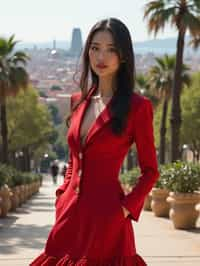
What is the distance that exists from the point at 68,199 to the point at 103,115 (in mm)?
431

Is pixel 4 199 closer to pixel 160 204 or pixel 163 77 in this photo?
pixel 160 204

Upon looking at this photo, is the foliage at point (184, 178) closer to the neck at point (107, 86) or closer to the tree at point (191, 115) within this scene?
the neck at point (107, 86)

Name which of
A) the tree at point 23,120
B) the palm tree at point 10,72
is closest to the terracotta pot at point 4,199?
the palm tree at point 10,72

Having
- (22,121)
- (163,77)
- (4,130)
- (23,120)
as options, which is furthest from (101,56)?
(22,121)

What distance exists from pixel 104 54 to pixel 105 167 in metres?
0.55

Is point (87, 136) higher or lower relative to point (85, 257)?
higher

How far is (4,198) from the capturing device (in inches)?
790

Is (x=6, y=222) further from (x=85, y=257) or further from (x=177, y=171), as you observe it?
(x=85, y=257)

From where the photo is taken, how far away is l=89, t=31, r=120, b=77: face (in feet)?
13.1

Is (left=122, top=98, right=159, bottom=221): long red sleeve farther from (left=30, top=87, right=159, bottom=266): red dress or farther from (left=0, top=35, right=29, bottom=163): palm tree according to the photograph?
(left=0, top=35, right=29, bottom=163): palm tree

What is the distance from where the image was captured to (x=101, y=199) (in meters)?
3.87

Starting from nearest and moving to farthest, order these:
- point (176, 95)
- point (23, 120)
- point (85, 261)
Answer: point (85, 261) < point (176, 95) < point (23, 120)

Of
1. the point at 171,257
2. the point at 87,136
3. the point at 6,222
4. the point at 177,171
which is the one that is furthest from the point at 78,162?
the point at 6,222

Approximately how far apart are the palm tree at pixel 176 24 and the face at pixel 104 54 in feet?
84.9
